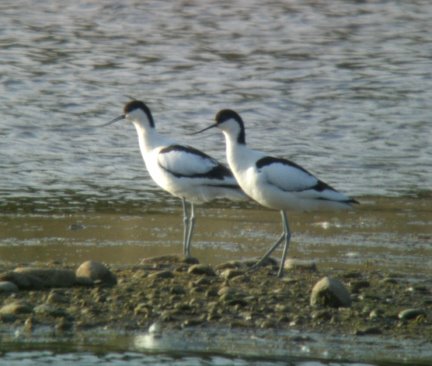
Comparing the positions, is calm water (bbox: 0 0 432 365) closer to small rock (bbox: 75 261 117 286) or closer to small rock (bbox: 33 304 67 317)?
small rock (bbox: 33 304 67 317)

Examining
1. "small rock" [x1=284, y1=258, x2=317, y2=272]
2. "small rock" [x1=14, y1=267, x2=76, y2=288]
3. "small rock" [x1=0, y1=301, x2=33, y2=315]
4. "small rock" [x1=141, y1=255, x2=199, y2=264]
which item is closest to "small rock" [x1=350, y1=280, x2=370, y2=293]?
"small rock" [x1=284, y1=258, x2=317, y2=272]

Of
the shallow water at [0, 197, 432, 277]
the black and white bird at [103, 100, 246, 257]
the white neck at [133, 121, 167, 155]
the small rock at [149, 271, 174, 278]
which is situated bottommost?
the shallow water at [0, 197, 432, 277]

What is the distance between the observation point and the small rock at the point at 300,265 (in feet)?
32.7

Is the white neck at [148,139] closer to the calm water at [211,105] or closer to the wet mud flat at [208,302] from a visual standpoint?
the calm water at [211,105]

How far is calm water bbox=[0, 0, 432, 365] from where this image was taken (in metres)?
11.8

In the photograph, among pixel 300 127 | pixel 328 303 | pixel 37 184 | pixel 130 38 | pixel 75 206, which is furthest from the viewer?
pixel 130 38

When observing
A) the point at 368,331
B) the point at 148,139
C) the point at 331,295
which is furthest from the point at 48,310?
the point at 148,139

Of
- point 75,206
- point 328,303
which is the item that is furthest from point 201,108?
point 328,303

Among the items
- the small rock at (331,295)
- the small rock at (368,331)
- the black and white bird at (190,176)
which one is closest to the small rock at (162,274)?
the small rock at (331,295)

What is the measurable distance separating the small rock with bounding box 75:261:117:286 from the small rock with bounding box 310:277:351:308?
1.47 m

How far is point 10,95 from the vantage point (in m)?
18.6

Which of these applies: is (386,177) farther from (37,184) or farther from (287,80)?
(287,80)

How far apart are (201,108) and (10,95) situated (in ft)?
8.99

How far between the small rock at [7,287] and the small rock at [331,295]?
2.00 m
